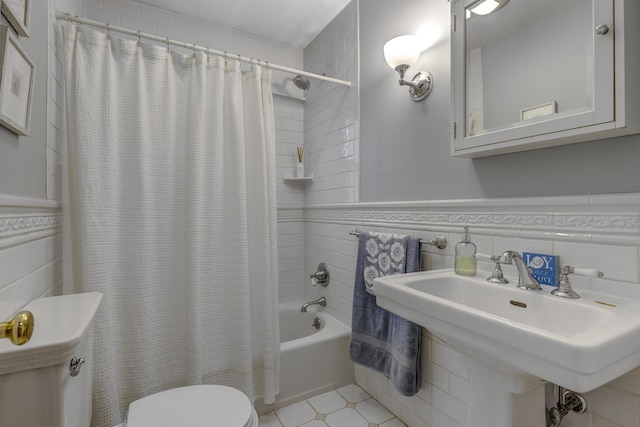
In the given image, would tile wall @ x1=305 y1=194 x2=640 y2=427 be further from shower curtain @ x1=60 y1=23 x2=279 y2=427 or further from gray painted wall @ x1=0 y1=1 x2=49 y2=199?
gray painted wall @ x1=0 y1=1 x2=49 y2=199

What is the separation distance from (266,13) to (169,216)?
4.91 ft

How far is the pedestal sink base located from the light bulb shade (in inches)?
47.9

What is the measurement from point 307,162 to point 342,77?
689 mm

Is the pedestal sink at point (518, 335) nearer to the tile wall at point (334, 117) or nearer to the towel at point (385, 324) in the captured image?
the towel at point (385, 324)

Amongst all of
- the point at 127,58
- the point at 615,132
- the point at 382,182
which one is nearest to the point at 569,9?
the point at 615,132

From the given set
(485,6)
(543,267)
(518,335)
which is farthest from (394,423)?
(485,6)

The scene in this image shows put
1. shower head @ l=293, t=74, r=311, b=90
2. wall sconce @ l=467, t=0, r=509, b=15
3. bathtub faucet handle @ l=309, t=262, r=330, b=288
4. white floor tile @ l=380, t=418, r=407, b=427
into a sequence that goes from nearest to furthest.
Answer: wall sconce @ l=467, t=0, r=509, b=15, white floor tile @ l=380, t=418, r=407, b=427, bathtub faucet handle @ l=309, t=262, r=330, b=288, shower head @ l=293, t=74, r=311, b=90

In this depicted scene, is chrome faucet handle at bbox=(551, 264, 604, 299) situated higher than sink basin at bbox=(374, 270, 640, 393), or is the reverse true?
chrome faucet handle at bbox=(551, 264, 604, 299)

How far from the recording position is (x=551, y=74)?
36.4 inches

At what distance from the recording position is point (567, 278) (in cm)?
87

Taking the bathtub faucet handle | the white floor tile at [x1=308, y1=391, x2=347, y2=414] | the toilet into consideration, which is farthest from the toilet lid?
the bathtub faucet handle

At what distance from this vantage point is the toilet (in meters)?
0.54

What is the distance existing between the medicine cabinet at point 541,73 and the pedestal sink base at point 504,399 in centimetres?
69

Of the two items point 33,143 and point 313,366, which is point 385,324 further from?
point 33,143
